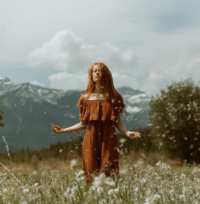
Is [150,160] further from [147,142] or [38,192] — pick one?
[38,192]

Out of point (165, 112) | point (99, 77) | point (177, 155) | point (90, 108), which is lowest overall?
point (177, 155)

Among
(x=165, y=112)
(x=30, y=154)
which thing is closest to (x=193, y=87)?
(x=165, y=112)

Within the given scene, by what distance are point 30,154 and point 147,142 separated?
814 cm

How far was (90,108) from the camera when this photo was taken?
17.5ft

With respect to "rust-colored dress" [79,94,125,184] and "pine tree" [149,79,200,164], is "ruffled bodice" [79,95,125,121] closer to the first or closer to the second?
"rust-colored dress" [79,94,125,184]

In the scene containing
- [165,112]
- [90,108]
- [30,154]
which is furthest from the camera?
[165,112]

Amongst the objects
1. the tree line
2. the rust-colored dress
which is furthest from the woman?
the tree line

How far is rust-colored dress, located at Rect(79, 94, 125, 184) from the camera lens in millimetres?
5016

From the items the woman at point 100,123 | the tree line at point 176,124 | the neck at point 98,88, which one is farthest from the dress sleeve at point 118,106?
the tree line at point 176,124

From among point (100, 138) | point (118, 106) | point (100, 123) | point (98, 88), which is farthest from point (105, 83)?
point (100, 138)

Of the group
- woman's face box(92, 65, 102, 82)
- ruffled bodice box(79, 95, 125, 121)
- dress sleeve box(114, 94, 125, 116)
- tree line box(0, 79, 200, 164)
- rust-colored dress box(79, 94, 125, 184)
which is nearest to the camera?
rust-colored dress box(79, 94, 125, 184)

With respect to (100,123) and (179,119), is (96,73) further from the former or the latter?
(179,119)

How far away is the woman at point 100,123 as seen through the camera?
16.5 feet

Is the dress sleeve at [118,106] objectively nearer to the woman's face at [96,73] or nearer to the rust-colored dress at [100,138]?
the rust-colored dress at [100,138]
